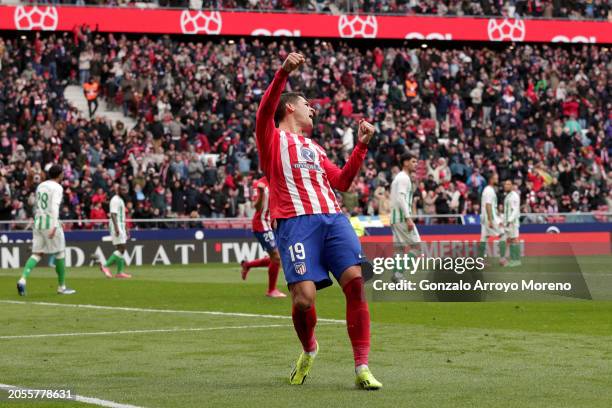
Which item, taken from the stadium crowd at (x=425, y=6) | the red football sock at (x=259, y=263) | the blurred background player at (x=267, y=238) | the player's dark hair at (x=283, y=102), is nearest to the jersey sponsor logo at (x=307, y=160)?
the player's dark hair at (x=283, y=102)

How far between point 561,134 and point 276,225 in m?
37.4

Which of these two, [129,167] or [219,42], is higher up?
[219,42]

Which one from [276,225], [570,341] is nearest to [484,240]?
[570,341]

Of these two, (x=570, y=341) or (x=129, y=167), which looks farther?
(x=129, y=167)

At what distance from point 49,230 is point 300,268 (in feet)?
43.9

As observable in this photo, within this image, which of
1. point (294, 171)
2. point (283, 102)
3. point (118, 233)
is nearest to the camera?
point (294, 171)

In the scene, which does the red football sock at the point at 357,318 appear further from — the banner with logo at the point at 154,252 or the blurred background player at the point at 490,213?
the banner with logo at the point at 154,252

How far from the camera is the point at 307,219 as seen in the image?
9.34 m

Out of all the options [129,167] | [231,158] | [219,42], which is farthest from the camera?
[219,42]

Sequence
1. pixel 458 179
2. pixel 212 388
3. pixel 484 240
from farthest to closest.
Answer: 1. pixel 458 179
2. pixel 484 240
3. pixel 212 388

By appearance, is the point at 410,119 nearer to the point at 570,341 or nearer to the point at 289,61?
the point at 570,341

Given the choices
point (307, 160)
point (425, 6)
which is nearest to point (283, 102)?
point (307, 160)

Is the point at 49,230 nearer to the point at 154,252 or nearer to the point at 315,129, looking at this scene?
the point at 154,252

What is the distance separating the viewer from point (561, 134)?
4569 cm
